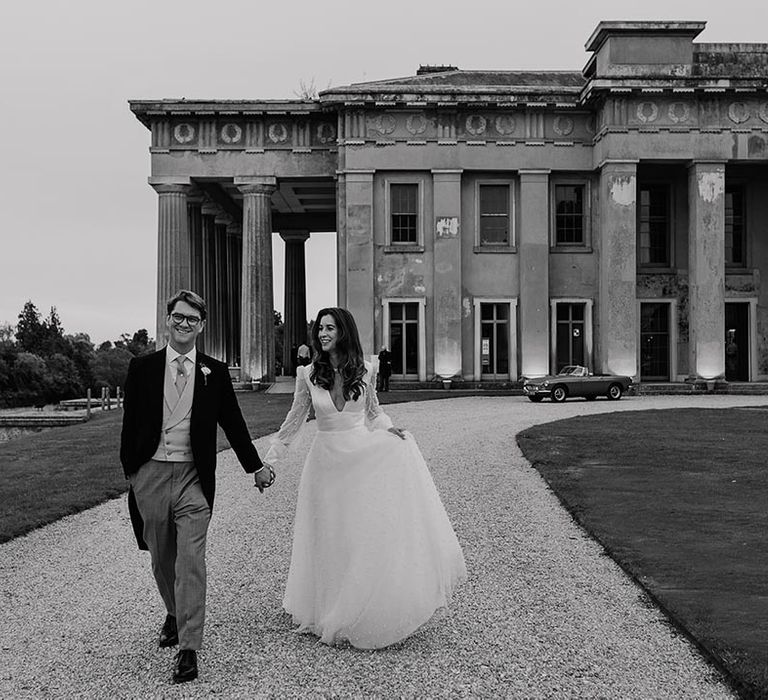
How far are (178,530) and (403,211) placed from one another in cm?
3251

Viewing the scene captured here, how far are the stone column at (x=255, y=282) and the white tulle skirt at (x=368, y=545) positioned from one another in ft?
105

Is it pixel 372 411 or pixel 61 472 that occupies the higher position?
pixel 372 411

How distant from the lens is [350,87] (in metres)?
37.2

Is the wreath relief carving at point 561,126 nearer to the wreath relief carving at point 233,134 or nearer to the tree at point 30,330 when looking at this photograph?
the wreath relief carving at point 233,134


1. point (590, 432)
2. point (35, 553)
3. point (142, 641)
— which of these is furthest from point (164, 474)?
point (590, 432)

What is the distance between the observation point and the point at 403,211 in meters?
37.9

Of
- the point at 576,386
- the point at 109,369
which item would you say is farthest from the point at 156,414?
the point at 109,369

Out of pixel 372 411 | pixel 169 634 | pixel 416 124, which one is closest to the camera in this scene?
pixel 169 634

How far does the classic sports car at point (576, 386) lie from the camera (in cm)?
3144

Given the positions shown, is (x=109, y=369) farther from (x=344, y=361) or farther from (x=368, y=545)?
(x=368, y=545)

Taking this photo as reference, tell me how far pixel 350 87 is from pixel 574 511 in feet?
93.3

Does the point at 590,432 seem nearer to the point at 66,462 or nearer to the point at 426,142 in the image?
the point at 66,462

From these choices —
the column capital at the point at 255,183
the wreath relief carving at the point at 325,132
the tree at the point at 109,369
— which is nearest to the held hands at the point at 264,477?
the column capital at the point at 255,183

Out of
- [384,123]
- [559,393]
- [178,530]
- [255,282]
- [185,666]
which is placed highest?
[384,123]
